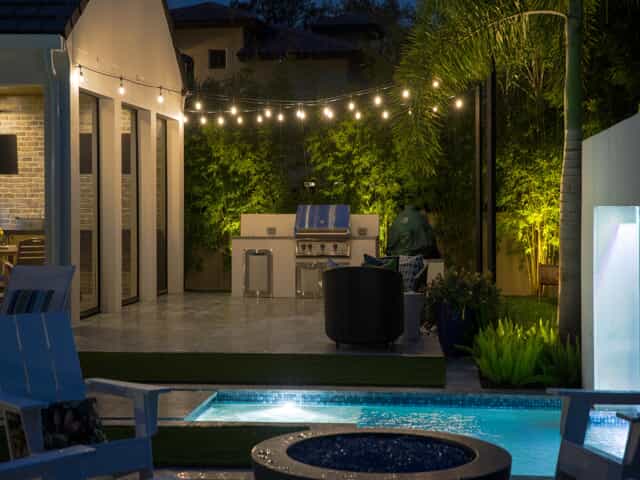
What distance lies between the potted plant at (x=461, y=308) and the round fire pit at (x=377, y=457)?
6.05 m

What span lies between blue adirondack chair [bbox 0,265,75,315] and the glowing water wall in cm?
408

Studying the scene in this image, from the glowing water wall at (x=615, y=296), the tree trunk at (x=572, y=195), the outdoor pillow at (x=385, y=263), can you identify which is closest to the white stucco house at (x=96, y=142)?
the outdoor pillow at (x=385, y=263)

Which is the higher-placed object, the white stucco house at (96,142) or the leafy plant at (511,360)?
the white stucco house at (96,142)

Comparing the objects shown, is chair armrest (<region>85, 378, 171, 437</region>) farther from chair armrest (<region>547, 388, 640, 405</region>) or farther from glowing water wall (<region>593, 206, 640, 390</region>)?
glowing water wall (<region>593, 206, 640, 390</region>)

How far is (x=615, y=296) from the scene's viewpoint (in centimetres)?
767

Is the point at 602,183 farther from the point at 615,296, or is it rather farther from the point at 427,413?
the point at 427,413

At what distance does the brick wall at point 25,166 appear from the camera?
1309 centimetres

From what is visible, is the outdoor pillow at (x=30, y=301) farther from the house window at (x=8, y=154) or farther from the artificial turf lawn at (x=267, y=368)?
the house window at (x=8, y=154)

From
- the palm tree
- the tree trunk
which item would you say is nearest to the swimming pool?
the tree trunk

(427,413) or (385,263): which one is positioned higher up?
(385,263)

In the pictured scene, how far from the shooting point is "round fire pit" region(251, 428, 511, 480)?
11.6ft

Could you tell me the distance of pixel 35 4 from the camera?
11734mm

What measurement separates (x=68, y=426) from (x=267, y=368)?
4508mm

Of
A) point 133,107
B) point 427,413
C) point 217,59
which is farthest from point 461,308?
point 217,59
